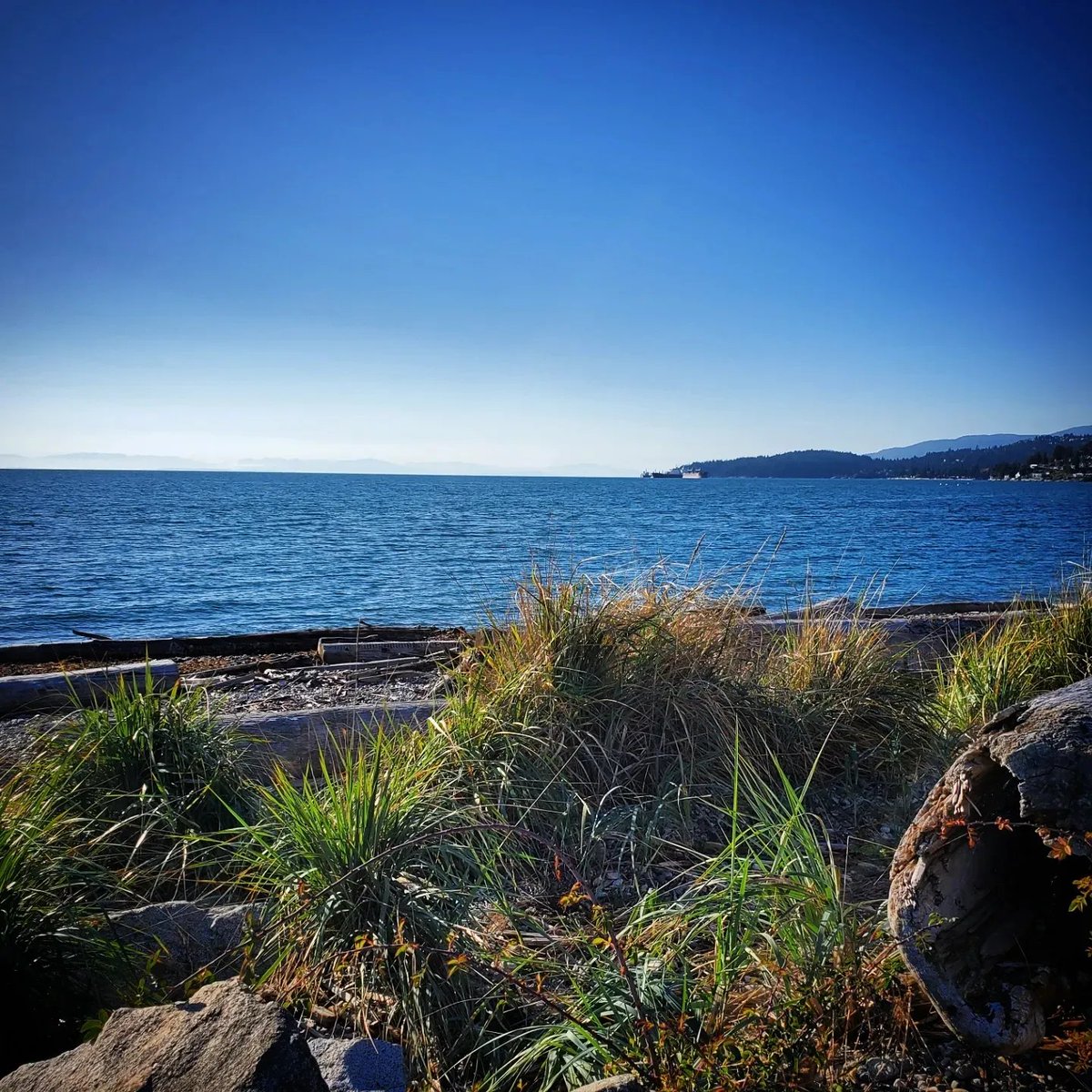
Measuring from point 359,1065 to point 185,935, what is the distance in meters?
1.36

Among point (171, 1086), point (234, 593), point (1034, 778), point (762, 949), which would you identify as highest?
point (1034, 778)

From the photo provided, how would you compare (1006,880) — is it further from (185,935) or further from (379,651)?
(379,651)

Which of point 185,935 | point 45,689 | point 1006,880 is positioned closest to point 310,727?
point 185,935

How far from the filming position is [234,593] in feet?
74.0

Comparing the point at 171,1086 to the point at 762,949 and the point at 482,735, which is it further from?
the point at 482,735

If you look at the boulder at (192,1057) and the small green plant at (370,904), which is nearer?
the boulder at (192,1057)

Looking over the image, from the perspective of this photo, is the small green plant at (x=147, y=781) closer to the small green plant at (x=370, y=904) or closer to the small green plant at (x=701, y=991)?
the small green plant at (x=370, y=904)

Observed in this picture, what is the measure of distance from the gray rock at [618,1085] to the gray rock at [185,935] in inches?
64.5

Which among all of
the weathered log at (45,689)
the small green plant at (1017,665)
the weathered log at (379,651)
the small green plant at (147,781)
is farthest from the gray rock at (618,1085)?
the weathered log at (379,651)

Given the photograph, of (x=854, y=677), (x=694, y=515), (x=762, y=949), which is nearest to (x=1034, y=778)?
(x=762, y=949)

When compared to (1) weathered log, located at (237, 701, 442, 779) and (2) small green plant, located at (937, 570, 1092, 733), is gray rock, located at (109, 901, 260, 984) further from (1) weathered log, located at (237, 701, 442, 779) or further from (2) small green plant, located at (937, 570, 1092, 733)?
(2) small green plant, located at (937, 570, 1092, 733)

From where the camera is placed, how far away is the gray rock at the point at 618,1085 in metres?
1.82

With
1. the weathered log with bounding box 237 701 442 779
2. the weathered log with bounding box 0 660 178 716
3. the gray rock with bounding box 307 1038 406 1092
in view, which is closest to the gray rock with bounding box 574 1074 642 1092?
the gray rock with bounding box 307 1038 406 1092

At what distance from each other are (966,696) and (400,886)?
180 inches
